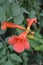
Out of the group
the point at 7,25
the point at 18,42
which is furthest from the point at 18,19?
the point at 18,42

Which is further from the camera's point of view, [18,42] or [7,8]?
[7,8]

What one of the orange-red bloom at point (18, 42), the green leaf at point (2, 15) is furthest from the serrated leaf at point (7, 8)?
the orange-red bloom at point (18, 42)

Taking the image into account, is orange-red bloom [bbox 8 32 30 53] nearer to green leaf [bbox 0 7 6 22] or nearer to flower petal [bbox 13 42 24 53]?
flower petal [bbox 13 42 24 53]

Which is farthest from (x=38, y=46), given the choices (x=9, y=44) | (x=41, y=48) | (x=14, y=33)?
(x=9, y=44)

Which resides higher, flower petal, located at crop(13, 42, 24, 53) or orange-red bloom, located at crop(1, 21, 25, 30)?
orange-red bloom, located at crop(1, 21, 25, 30)

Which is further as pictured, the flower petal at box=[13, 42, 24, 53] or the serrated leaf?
the serrated leaf

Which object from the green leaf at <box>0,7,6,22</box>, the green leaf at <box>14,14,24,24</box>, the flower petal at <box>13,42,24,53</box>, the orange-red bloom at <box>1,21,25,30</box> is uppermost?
the green leaf at <box>0,7,6,22</box>

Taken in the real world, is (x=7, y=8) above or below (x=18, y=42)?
above

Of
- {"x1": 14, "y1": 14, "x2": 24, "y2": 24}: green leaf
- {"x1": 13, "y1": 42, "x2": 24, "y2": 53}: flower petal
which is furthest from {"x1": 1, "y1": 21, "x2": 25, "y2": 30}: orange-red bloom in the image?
{"x1": 13, "y1": 42, "x2": 24, "y2": 53}: flower petal

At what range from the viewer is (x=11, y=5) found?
1645 millimetres

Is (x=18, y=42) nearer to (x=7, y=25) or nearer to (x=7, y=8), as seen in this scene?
(x=7, y=25)

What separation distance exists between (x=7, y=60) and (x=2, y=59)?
0.04 meters

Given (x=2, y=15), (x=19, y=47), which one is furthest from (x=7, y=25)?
(x=19, y=47)

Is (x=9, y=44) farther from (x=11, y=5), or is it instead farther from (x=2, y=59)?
(x=11, y=5)
